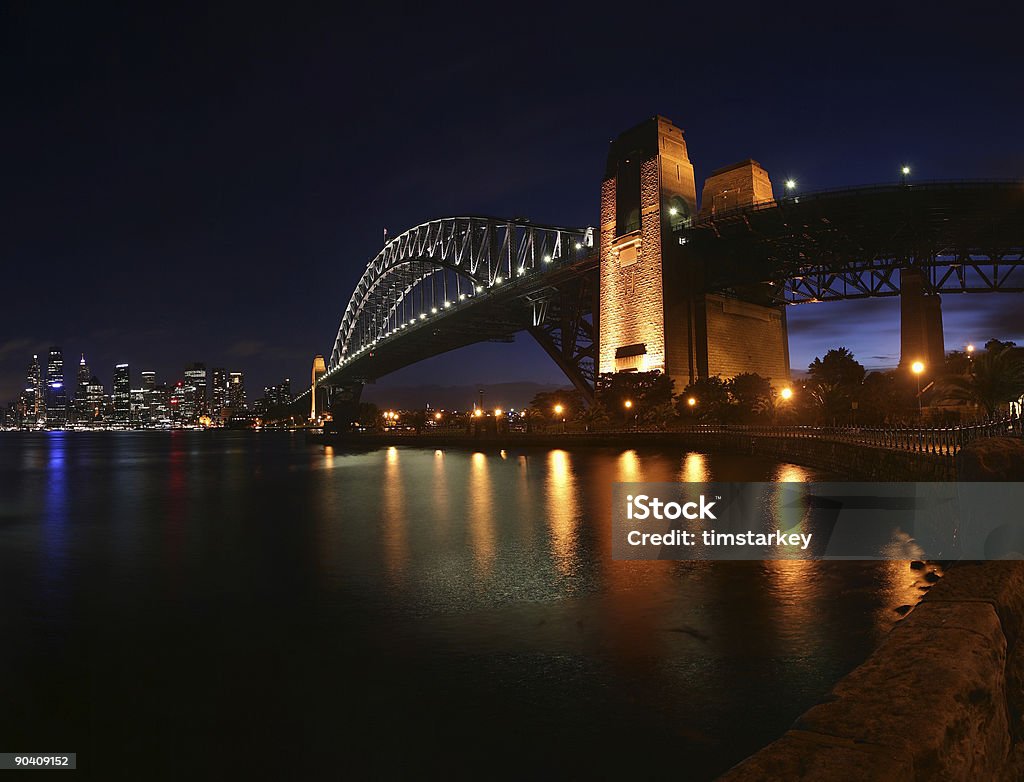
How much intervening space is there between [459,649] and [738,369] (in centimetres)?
4426

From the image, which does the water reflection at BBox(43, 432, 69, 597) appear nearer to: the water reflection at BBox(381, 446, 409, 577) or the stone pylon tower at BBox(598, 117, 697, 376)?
the water reflection at BBox(381, 446, 409, 577)

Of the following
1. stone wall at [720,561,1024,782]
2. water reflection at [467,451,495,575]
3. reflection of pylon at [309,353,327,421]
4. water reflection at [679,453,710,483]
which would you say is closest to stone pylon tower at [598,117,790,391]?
water reflection at [679,453,710,483]

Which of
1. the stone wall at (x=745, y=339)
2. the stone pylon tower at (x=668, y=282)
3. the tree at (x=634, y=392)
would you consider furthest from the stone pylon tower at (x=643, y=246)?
the stone wall at (x=745, y=339)

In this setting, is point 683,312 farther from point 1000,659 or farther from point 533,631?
point 1000,659

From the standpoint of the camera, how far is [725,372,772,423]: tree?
43.5m

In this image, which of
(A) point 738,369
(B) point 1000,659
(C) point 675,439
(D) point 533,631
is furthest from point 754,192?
(B) point 1000,659

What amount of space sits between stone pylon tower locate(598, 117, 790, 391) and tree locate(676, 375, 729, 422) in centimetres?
145

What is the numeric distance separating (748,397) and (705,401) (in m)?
3.08

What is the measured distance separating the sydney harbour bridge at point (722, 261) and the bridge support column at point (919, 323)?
0.26ft

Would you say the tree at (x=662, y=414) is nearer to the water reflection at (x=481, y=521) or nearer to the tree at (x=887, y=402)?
the tree at (x=887, y=402)

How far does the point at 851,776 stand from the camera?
205 cm

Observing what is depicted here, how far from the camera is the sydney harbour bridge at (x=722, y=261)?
37969 millimetres

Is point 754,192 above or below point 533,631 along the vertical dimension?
above

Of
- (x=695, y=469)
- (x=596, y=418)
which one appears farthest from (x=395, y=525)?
(x=596, y=418)
